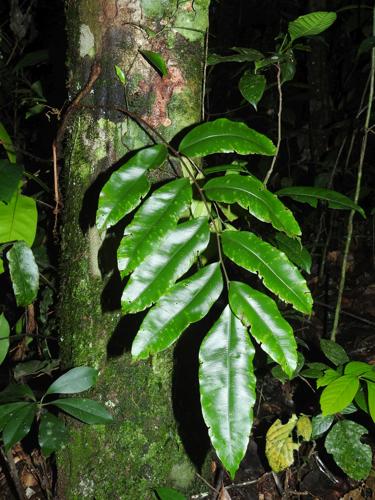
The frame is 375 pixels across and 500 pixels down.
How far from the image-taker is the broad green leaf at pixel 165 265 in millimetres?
840

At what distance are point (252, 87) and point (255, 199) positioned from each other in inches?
19.4

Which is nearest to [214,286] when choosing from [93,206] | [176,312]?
[176,312]

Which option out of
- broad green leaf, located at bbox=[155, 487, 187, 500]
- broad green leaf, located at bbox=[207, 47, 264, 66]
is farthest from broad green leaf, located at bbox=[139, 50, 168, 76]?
broad green leaf, located at bbox=[155, 487, 187, 500]

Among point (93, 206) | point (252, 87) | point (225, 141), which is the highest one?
point (252, 87)

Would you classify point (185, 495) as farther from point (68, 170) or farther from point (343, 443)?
point (68, 170)

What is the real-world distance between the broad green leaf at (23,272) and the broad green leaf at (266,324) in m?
0.63

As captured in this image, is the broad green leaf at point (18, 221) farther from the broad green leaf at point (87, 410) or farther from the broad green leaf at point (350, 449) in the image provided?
the broad green leaf at point (350, 449)

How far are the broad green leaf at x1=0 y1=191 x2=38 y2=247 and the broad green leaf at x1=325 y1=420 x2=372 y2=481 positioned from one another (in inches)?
40.8

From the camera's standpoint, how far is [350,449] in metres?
1.36

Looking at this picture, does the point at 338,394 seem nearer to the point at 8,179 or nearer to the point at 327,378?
the point at 327,378

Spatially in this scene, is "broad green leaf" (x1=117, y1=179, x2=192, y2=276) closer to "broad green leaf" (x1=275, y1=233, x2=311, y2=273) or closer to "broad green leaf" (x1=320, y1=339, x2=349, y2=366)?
"broad green leaf" (x1=275, y1=233, x2=311, y2=273)

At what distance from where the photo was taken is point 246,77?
131 cm

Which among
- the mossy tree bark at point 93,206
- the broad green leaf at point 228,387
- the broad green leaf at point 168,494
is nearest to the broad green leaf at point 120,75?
the mossy tree bark at point 93,206

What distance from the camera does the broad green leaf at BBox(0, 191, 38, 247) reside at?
4.47 feet
